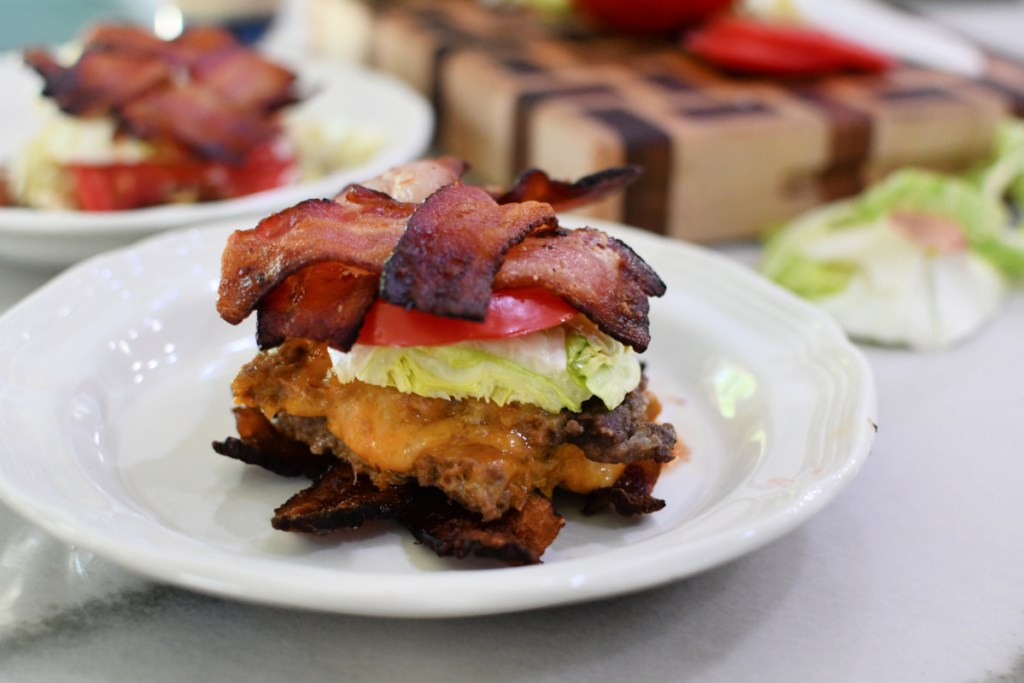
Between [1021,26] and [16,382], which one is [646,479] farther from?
[1021,26]

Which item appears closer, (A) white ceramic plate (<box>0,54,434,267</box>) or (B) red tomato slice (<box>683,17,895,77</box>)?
(A) white ceramic plate (<box>0,54,434,267</box>)

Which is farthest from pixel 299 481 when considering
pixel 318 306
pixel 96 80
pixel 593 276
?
pixel 96 80

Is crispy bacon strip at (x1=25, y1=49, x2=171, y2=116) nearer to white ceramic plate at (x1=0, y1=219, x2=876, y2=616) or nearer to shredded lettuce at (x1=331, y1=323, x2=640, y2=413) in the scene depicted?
white ceramic plate at (x1=0, y1=219, x2=876, y2=616)

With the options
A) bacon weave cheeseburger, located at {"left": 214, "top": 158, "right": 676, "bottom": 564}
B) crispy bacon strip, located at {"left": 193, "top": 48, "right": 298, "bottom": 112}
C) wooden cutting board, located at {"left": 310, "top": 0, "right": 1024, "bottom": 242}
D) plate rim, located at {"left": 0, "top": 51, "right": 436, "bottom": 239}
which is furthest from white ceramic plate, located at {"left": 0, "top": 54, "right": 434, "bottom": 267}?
bacon weave cheeseburger, located at {"left": 214, "top": 158, "right": 676, "bottom": 564}

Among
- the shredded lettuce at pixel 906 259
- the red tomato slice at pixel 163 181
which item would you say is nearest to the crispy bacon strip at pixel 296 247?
the red tomato slice at pixel 163 181

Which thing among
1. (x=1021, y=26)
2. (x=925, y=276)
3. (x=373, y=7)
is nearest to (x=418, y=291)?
(x=925, y=276)
